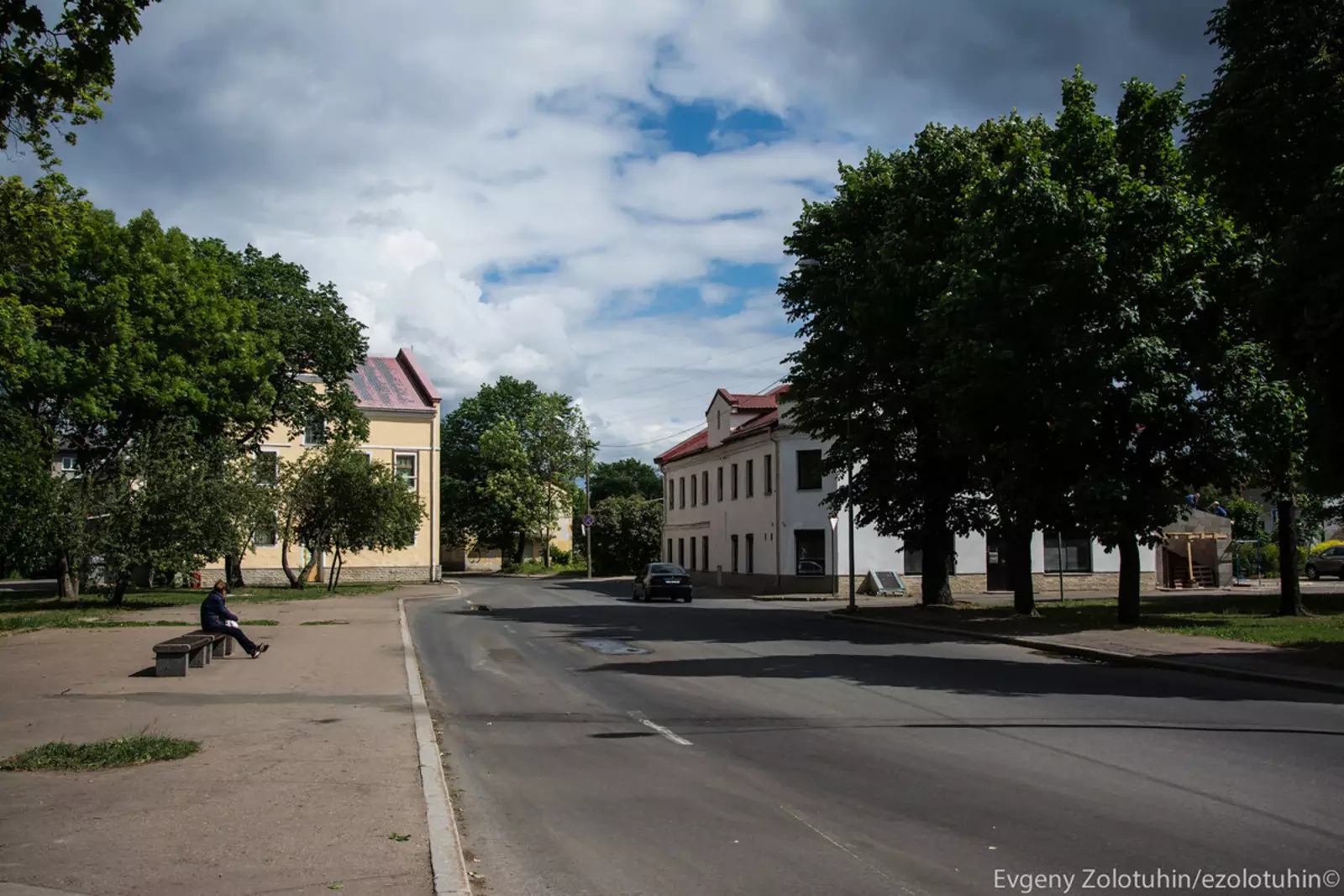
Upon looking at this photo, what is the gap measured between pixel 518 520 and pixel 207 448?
42582mm

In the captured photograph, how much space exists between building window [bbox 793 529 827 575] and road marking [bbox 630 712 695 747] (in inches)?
1364

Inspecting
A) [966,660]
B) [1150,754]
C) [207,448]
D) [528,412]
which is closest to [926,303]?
[966,660]

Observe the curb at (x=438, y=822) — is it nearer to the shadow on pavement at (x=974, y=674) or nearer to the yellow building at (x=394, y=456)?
the shadow on pavement at (x=974, y=674)

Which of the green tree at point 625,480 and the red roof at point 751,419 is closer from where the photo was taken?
the red roof at point 751,419

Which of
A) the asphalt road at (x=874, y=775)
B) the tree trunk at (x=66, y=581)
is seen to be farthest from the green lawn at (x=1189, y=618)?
the tree trunk at (x=66, y=581)

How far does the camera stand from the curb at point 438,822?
18.4 feet

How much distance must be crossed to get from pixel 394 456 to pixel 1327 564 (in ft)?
166

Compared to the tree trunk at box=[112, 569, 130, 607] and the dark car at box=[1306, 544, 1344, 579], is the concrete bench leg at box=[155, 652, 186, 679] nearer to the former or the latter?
the tree trunk at box=[112, 569, 130, 607]

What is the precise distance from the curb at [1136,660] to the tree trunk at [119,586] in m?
22.6

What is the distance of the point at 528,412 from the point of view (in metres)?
83.8

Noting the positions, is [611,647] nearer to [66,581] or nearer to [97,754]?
[97,754]

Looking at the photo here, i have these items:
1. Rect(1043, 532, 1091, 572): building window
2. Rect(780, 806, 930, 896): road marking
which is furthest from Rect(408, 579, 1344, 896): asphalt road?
Rect(1043, 532, 1091, 572): building window

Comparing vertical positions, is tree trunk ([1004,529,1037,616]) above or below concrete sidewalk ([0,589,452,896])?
above

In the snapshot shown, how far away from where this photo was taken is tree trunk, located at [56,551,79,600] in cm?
3528
